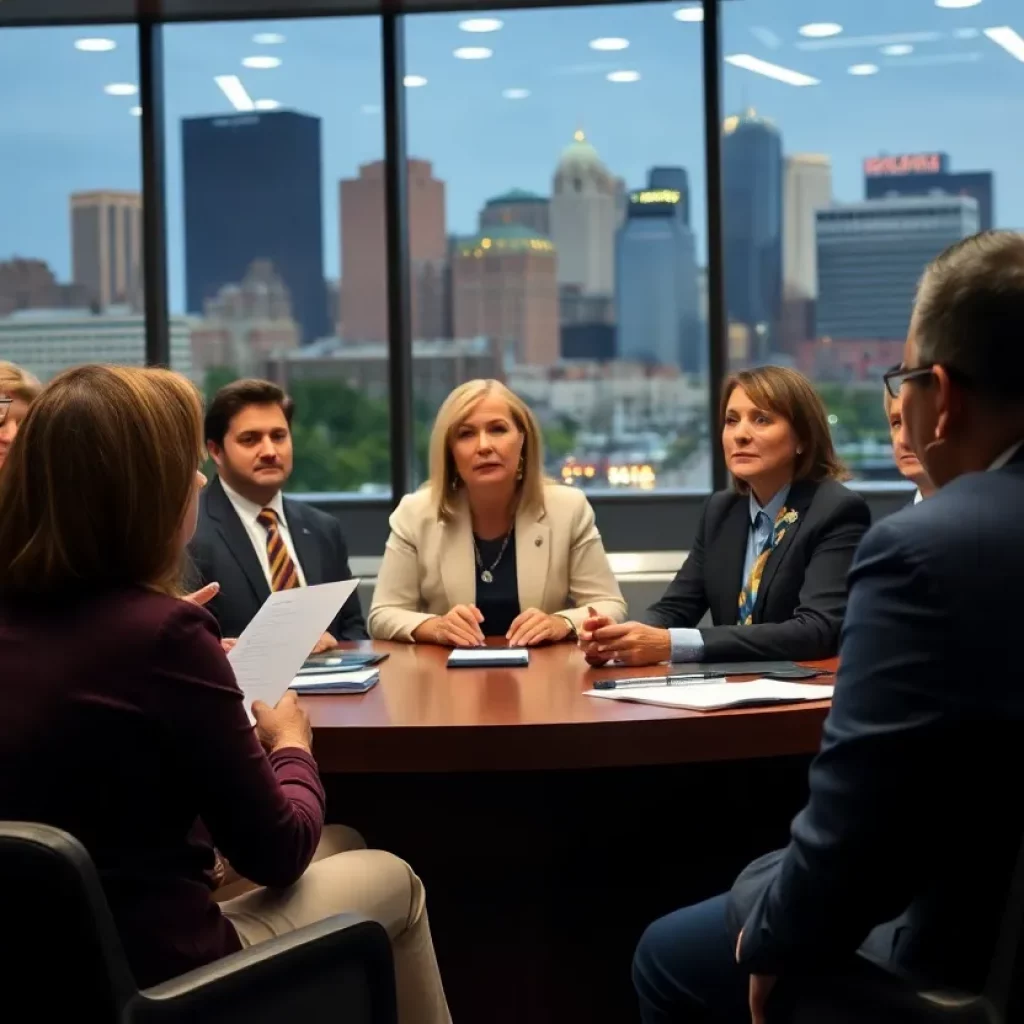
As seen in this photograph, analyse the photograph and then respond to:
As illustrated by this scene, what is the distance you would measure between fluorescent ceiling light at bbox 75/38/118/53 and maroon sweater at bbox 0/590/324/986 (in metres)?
5.39

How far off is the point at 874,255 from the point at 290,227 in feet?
8.99

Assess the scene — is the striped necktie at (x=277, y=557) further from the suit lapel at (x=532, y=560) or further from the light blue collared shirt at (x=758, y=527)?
the light blue collared shirt at (x=758, y=527)

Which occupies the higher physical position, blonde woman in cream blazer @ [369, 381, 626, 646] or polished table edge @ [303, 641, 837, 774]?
blonde woman in cream blazer @ [369, 381, 626, 646]

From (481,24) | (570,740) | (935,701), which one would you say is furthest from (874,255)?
(935,701)

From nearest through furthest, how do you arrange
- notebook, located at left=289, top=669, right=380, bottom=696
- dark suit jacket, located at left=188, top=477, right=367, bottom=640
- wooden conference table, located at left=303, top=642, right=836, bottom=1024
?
1. wooden conference table, located at left=303, top=642, right=836, bottom=1024
2. notebook, located at left=289, top=669, right=380, bottom=696
3. dark suit jacket, located at left=188, top=477, right=367, bottom=640

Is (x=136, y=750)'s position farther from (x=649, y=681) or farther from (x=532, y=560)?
(x=532, y=560)

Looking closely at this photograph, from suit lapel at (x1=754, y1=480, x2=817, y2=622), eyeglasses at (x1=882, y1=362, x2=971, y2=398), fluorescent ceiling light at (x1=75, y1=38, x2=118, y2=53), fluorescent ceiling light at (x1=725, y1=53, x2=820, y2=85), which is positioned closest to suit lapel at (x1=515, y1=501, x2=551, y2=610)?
suit lapel at (x1=754, y1=480, x2=817, y2=622)

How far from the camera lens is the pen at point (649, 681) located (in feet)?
8.64

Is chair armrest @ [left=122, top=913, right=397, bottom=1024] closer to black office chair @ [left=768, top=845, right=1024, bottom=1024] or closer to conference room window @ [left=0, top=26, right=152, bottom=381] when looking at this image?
black office chair @ [left=768, top=845, right=1024, bottom=1024]

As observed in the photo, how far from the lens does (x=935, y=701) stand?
1.38 m

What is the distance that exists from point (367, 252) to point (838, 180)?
220 cm

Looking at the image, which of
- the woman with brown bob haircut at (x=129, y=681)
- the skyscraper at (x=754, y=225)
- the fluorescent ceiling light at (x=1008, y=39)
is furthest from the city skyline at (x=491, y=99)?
the woman with brown bob haircut at (x=129, y=681)

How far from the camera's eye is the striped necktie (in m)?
4.09

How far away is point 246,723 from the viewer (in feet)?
5.50
